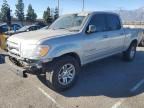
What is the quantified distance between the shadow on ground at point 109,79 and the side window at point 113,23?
1422mm

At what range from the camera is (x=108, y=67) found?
8.14 meters

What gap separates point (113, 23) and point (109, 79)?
82.9 inches

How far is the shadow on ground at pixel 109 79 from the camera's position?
5.57m

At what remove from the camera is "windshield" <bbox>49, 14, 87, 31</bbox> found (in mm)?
6336

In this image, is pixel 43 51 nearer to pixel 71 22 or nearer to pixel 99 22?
pixel 71 22

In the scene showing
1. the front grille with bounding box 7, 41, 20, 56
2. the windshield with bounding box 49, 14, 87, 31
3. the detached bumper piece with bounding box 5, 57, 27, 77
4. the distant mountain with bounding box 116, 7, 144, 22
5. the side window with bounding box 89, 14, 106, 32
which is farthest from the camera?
the distant mountain with bounding box 116, 7, 144, 22

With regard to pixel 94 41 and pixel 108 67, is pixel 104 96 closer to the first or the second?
pixel 94 41

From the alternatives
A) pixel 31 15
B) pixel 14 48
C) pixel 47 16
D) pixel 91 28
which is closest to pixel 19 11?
pixel 31 15

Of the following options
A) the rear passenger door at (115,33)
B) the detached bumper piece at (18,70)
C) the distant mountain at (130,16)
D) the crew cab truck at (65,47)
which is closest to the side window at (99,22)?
the crew cab truck at (65,47)

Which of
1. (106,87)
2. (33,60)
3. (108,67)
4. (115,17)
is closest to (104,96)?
(106,87)

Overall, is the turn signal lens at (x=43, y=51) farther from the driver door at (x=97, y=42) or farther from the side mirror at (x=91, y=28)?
the side mirror at (x=91, y=28)

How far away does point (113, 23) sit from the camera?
305 inches

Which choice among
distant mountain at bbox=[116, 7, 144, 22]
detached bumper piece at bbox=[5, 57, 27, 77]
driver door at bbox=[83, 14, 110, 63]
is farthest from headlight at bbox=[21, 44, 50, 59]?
distant mountain at bbox=[116, 7, 144, 22]

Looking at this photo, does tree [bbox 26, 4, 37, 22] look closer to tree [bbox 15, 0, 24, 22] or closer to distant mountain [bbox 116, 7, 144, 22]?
tree [bbox 15, 0, 24, 22]
